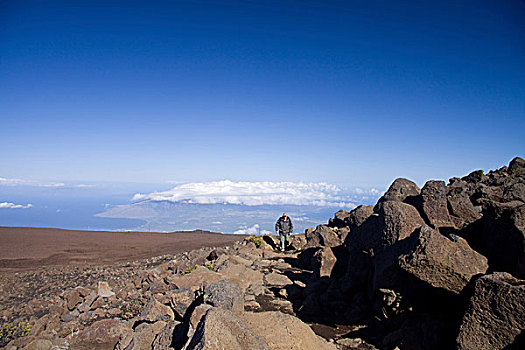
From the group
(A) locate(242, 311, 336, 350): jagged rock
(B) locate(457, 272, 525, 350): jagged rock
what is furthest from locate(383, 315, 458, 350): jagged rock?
(A) locate(242, 311, 336, 350): jagged rock

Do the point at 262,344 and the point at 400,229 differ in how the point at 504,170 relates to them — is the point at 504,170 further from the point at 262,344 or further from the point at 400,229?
the point at 262,344

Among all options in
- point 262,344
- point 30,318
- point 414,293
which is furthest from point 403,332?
Result: point 30,318

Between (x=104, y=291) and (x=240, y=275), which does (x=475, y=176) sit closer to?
(x=240, y=275)

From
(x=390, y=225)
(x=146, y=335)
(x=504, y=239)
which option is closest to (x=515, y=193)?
(x=504, y=239)

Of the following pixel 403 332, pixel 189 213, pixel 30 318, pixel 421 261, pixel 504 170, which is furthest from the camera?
pixel 189 213

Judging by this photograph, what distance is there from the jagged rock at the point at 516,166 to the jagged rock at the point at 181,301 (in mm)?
15536

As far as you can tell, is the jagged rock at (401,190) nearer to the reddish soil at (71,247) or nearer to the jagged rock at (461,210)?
the jagged rock at (461,210)

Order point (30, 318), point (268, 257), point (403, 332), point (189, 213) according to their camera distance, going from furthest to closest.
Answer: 1. point (189, 213)
2. point (268, 257)
3. point (30, 318)
4. point (403, 332)

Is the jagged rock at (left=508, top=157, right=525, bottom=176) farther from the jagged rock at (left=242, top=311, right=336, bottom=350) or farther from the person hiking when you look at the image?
the jagged rock at (left=242, top=311, right=336, bottom=350)

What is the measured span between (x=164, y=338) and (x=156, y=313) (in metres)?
1.39

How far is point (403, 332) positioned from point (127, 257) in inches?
715

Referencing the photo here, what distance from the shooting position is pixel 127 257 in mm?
19906

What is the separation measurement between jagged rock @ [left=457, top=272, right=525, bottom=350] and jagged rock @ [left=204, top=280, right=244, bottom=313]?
4077 millimetres

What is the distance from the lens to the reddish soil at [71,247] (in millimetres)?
18656
